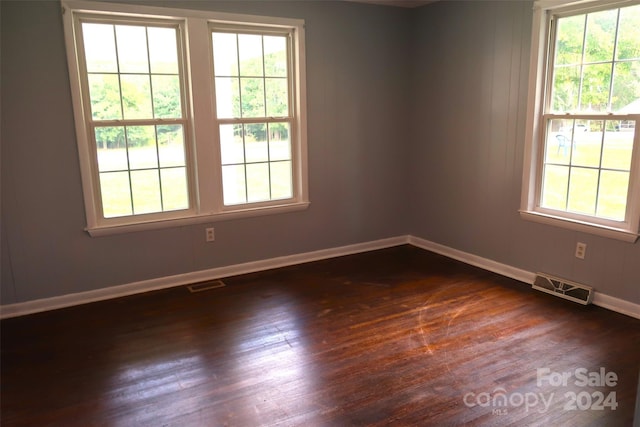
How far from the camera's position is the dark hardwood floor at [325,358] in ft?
7.62

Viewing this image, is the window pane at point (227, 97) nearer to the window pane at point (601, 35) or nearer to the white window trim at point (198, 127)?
the white window trim at point (198, 127)

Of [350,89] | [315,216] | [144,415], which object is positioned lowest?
[144,415]

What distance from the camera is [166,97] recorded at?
12.4 feet

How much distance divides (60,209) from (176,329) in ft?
4.19

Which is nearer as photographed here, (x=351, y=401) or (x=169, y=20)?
(x=351, y=401)

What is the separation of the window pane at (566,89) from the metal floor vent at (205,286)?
3023 mm

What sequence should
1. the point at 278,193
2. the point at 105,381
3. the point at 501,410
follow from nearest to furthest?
the point at 501,410 < the point at 105,381 < the point at 278,193

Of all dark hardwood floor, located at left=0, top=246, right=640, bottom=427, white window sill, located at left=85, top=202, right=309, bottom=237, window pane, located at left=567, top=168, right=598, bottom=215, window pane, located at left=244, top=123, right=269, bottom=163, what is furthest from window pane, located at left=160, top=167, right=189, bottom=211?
window pane, located at left=567, top=168, right=598, bottom=215

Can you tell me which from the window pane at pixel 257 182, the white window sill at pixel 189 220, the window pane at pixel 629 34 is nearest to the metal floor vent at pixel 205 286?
the white window sill at pixel 189 220

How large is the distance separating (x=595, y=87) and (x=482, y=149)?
3.45 ft

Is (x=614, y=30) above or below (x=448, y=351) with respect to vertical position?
above

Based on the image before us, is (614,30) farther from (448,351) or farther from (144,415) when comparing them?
(144,415)

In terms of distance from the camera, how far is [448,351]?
2865mm

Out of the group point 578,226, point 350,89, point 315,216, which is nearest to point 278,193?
point 315,216
